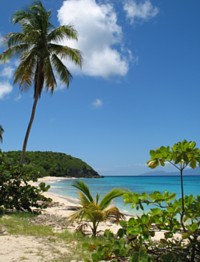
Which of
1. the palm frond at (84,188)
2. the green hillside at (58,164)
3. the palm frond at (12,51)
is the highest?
the palm frond at (12,51)

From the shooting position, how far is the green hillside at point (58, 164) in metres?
93.6

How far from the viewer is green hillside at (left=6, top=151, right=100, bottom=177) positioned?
93.6 metres

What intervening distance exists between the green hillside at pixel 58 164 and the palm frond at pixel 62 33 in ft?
222

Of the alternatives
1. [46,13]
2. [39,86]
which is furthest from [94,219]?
[46,13]

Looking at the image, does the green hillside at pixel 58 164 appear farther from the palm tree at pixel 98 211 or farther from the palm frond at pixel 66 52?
the palm tree at pixel 98 211

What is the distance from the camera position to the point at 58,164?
3971 inches

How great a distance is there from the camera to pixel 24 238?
6.51m

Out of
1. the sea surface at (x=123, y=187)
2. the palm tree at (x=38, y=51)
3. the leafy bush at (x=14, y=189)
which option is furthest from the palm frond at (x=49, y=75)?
the leafy bush at (x=14, y=189)

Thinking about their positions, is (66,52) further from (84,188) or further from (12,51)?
(84,188)

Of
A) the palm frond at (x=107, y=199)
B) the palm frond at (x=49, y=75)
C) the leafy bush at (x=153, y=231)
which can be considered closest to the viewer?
the leafy bush at (x=153, y=231)

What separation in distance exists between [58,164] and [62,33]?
8313 cm

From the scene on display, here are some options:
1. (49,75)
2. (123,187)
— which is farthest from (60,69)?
(123,187)

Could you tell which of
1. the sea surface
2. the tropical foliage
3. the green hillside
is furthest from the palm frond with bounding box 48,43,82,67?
the green hillside

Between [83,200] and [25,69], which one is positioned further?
[25,69]
